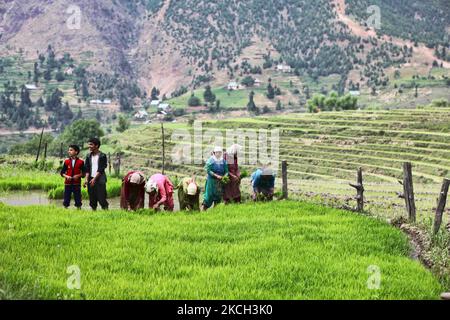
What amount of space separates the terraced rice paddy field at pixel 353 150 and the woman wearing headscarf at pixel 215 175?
41.4 ft

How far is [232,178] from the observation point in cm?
1352

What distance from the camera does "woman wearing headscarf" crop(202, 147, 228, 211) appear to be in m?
12.9

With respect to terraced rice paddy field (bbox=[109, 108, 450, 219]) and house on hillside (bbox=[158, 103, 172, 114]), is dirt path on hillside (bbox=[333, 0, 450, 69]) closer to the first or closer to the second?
house on hillside (bbox=[158, 103, 172, 114])

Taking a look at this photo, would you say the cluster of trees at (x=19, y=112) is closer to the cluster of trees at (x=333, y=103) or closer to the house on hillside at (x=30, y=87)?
the house on hillside at (x=30, y=87)

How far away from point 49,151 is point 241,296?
73.3 metres

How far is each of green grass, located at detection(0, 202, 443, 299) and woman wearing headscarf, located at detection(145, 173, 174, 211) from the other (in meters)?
0.44

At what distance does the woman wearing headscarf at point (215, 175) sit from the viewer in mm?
12867

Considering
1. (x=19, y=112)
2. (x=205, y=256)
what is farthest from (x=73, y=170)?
(x=19, y=112)

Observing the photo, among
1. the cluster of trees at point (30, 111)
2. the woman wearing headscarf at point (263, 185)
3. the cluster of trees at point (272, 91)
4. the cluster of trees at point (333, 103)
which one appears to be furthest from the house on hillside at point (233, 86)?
the woman wearing headscarf at point (263, 185)

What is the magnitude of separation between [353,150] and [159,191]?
34.8 m

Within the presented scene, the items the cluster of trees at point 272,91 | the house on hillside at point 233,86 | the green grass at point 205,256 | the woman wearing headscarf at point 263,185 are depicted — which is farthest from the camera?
the house on hillside at point 233,86

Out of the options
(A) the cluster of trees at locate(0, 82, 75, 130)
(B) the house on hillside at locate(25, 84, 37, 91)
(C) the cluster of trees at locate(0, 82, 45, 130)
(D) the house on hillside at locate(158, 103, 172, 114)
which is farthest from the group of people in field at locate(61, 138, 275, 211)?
(B) the house on hillside at locate(25, 84, 37, 91)

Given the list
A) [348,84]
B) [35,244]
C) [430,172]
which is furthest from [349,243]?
[348,84]

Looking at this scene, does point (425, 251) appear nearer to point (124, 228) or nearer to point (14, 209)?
point (124, 228)
